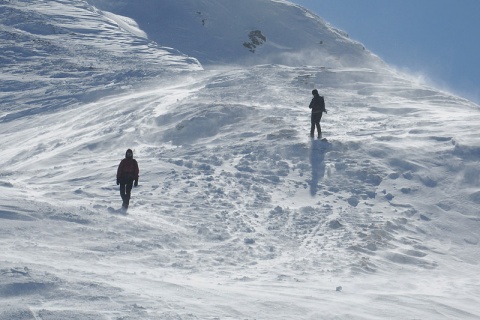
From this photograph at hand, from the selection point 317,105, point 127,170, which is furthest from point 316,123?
point 127,170

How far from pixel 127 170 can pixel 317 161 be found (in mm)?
6323

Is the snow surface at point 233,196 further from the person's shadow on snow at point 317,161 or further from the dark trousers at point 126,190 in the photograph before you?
the dark trousers at point 126,190

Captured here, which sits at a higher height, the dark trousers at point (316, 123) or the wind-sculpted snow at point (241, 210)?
the dark trousers at point (316, 123)

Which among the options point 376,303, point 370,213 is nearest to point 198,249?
point 376,303

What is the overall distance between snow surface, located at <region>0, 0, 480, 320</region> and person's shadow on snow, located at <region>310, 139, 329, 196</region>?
8 centimetres

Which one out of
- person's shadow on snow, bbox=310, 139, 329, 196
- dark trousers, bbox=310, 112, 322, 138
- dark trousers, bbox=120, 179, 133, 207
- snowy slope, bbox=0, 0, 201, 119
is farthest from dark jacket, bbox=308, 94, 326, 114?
snowy slope, bbox=0, 0, 201, 119

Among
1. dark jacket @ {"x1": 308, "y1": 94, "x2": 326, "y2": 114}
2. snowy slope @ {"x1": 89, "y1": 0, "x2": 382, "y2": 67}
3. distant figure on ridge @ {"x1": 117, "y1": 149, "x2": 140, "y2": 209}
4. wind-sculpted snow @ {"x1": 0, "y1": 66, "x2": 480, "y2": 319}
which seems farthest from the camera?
snowy slope @ {"x1": 89, "y1": 0, "x2": 382, "y2": 67}

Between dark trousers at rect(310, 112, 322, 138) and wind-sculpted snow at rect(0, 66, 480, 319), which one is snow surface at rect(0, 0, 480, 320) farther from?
dark trousers at rect(310, 112, 322, 138)

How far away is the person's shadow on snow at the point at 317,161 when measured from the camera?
18469 millimetres

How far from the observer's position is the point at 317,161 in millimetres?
20062

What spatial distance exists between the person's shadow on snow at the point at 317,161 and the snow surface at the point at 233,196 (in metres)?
0.08

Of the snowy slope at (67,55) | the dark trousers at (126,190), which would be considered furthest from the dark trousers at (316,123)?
the snowy slope at (67,55)

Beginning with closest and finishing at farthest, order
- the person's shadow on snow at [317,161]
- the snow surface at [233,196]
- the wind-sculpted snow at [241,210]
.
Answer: the wind-sculpted snow at [241,210], the snow surface at [233,196], the person's shadow on snow at [317,161]

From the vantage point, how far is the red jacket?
1553 cm
